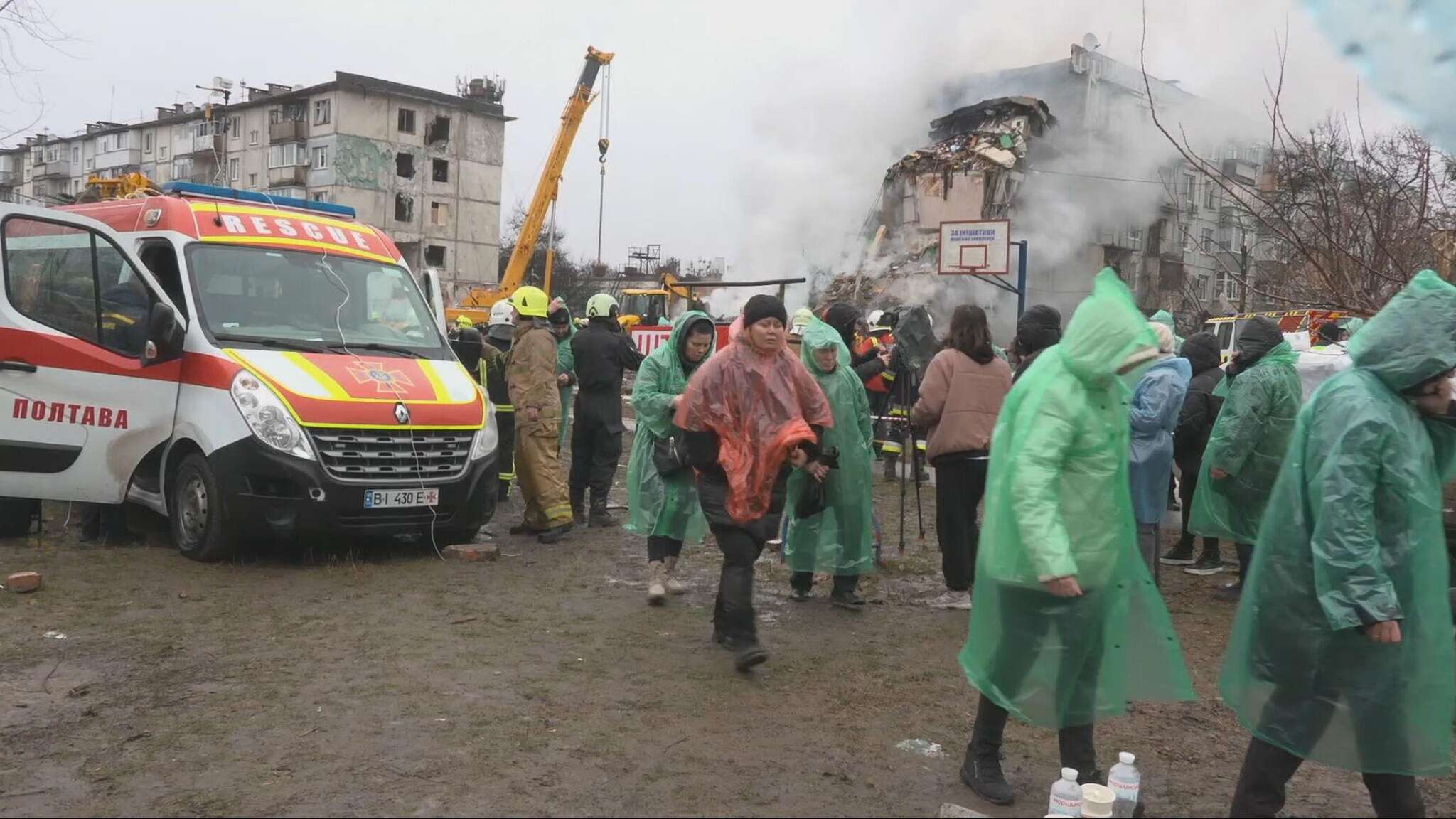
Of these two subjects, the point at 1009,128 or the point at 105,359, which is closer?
the point at 105,359

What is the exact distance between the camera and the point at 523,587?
7078 millimetres

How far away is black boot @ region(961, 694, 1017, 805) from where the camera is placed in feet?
12.5

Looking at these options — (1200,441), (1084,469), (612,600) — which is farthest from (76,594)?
(1200,441)

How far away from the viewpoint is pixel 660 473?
256 inches

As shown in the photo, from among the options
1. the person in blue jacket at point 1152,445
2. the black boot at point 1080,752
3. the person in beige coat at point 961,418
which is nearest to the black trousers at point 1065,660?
the black boot at point 1080,752

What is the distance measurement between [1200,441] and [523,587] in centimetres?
494

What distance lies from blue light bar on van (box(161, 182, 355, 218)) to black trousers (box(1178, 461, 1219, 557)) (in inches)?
268

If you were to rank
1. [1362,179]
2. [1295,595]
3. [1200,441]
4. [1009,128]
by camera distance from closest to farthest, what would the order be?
[1295,595] < [1362,179] < [1200,441] < [1009,128]

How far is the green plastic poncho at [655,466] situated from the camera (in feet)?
21.4

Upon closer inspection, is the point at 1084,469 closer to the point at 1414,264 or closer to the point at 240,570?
the point at 1414,264

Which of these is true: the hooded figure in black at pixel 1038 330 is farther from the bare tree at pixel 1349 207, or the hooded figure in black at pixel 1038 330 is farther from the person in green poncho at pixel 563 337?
the person in green poncho at pixel 563 337

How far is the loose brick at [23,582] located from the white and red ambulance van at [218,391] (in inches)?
38.0

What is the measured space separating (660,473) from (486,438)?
194 cm

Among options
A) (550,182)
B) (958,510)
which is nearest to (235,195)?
(958,510)
